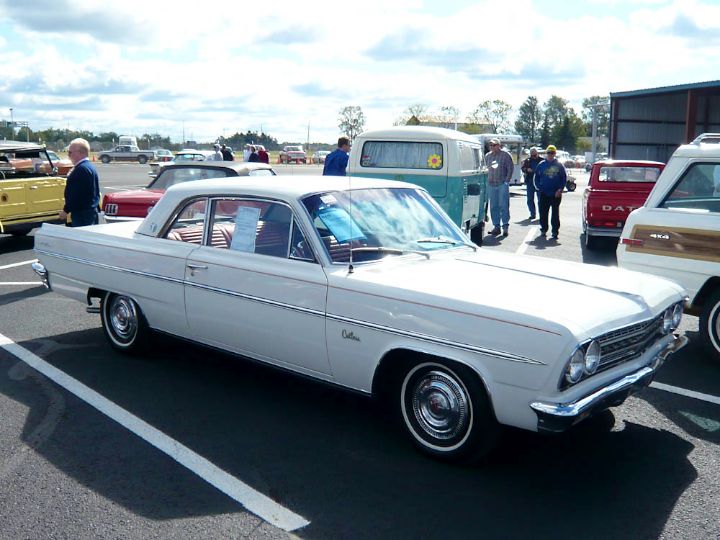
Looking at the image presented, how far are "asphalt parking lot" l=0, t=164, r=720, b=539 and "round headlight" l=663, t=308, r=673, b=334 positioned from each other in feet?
2.12

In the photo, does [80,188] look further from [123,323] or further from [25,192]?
[25,192]

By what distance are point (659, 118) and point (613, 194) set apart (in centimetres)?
1817

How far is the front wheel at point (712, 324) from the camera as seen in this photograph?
20.1 feet

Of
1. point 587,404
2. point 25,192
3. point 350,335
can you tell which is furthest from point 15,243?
point 587,404

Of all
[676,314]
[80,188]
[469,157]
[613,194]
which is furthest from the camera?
[613,194]

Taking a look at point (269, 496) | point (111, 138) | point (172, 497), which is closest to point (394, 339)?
point (269, 496)

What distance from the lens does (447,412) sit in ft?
13.6

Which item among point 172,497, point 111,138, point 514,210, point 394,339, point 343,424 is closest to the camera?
point 172,497

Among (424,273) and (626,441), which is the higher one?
(424,273)

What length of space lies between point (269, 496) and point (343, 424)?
108 cm

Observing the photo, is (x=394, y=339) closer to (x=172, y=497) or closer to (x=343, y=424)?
(x=343, y=424)

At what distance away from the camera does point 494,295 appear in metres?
4.07

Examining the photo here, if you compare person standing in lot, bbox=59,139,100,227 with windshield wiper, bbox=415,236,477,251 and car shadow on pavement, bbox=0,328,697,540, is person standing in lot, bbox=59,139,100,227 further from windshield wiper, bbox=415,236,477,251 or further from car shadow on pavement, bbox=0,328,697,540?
windshield wiper, bbox=415,236,477,251

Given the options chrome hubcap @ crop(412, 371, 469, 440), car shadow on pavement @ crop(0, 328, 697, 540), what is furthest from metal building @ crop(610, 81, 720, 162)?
chrome hubcap @ crop(412, 371, 469, 440)
